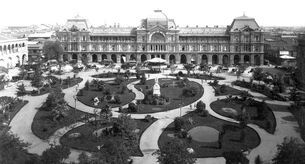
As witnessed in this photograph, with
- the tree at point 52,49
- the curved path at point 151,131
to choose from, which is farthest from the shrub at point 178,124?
the tree at point 52,49

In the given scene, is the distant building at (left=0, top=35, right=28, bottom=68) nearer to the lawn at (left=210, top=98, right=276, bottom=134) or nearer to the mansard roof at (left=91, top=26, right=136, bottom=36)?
the mansard roof at (left=91, top=26, right=136, bottom=36)

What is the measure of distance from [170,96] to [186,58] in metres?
45.2

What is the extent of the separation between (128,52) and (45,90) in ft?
144

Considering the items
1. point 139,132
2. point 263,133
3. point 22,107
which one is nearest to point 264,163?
point 263,133

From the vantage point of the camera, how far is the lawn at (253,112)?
44.2 m

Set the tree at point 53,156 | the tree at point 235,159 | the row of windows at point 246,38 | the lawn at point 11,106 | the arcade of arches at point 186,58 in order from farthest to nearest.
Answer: the arcade of arches at point 186,58, the row of windows at point 246,38, the lawn at point 11,106, the tree at point 235,159, the tree at point 53,156

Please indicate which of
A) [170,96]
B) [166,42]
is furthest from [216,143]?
[166,42]

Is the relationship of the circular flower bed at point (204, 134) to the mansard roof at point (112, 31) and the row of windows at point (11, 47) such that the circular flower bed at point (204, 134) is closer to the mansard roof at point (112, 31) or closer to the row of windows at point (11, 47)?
the mansard roof at point (112, 31)

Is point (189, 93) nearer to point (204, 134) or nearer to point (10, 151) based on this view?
point (204, 134)

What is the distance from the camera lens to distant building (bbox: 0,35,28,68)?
91619 mm

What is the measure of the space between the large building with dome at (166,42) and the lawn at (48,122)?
182 ft

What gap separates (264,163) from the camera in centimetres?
3262

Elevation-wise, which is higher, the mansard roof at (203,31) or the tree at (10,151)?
the mansard roof at (203,31)

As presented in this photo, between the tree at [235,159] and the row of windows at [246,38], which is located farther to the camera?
the row of windows at [246,38]
